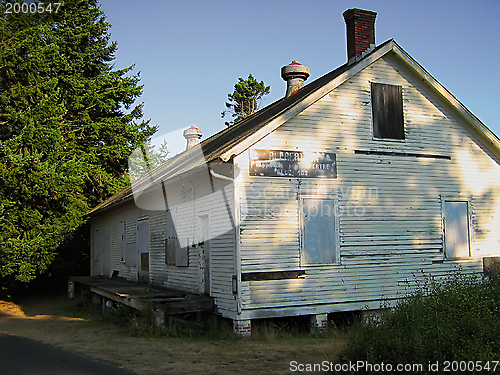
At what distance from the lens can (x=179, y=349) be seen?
9.29 metres

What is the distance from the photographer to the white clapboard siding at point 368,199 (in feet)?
34.6

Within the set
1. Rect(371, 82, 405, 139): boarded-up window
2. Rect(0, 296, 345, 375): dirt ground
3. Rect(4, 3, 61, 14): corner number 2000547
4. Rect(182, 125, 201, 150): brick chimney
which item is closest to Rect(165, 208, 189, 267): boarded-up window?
Rect(0, 296, 345, 375): dirt ground

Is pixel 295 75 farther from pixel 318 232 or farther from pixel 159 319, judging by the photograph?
pixel 159 319

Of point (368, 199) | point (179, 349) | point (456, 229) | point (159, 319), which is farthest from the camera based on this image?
point (456, 229)

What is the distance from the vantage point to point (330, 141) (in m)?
11.5

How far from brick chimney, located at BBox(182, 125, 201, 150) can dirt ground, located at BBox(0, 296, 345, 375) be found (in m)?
12.3

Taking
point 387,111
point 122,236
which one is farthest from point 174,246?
point 387,111

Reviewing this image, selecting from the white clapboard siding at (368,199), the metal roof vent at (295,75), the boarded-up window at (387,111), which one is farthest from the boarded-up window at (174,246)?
the metal roof vent at (295,75)

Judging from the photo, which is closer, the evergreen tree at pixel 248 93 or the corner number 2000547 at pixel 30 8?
the corner number 2000547 at pixel 30 8

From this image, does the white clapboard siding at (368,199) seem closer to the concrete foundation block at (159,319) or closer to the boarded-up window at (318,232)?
the boarded-up window at (318,232)

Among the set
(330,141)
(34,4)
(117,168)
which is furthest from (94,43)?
(330,141)

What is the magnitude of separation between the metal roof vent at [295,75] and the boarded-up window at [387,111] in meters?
4.14

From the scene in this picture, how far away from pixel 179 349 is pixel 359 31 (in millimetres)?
9794

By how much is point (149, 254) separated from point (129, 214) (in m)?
2.87
